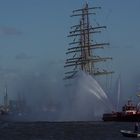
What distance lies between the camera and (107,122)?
652ft

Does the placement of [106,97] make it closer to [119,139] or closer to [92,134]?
[92,134]

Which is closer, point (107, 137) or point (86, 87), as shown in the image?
point (107, 137)

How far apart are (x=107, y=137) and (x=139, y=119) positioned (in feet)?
212

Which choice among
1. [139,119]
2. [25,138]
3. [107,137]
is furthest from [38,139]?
[139,119]

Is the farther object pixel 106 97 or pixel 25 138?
pixel 106 97

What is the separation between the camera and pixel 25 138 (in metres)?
131

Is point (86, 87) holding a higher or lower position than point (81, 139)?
higher

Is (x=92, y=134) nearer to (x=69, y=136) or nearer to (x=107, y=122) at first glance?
(x=69, y=136)

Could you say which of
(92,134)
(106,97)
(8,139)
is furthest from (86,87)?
(8,139)

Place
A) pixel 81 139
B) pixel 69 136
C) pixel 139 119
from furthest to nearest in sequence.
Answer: pixel 139 119 → pixel 69 136 → pixel 81 139

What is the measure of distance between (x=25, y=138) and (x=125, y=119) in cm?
7224

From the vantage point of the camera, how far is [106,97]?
199250 millimetres

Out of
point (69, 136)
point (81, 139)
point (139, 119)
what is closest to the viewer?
point (81, 139)

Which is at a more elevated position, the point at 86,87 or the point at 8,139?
the point at 86,87
